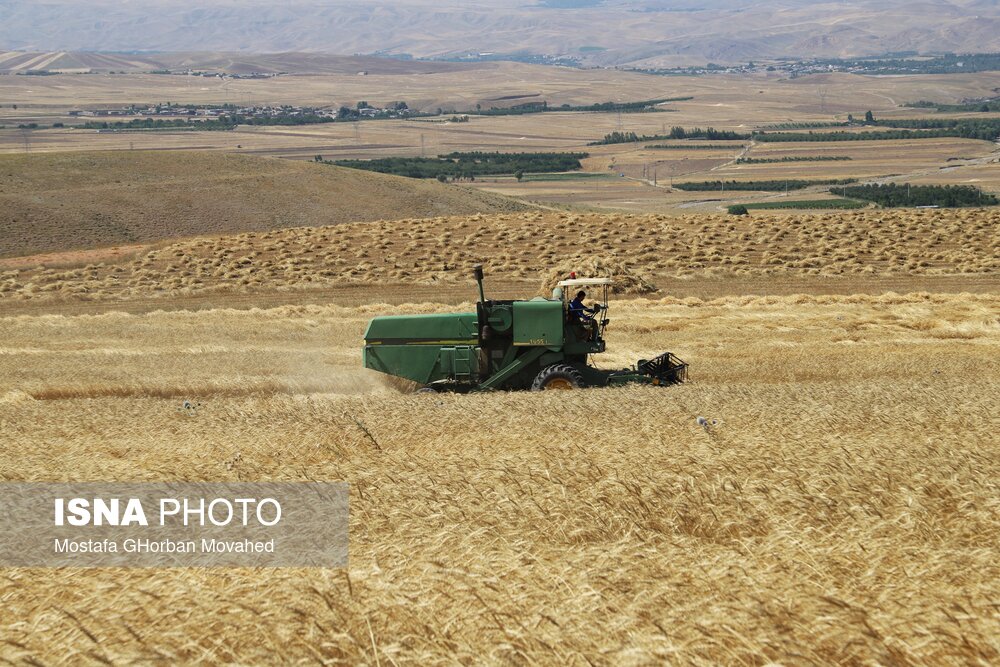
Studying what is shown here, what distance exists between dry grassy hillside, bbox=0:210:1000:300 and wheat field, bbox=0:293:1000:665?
23.5 metres

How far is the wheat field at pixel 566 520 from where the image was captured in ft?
21.6

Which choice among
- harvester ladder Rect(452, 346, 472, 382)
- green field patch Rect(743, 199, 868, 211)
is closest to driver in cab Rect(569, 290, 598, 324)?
harvester ladder Rect(452, 346, 472, 382)

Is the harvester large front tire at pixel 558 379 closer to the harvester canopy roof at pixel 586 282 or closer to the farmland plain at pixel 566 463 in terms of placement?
the farmland plain at pixel 566 463

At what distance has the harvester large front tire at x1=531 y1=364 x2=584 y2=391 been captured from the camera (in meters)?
20.3

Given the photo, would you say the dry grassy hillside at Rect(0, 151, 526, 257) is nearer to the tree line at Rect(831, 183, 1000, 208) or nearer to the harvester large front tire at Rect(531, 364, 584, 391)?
the tree line at Rect(831, 183, 1000, 208)

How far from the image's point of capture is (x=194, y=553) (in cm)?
948

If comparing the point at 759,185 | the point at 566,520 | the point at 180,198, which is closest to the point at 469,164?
the point at 759,185

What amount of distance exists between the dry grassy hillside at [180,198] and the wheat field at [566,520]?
54178 mm

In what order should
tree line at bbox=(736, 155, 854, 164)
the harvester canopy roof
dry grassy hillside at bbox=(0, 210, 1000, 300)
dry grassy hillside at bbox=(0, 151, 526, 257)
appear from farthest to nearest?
tree line at bbox=(736, 155, 854, 164) < dry grassy hillside at bbox=(0, 151, 526, 257) < dry grassy hillside at bbox=(0, 210, 1000, 300) < the harvester canopy roof

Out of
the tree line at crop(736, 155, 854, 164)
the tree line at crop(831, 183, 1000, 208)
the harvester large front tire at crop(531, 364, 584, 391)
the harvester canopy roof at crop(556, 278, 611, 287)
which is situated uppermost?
the harvester canopy roof at crop(556, 278, 611, 287)

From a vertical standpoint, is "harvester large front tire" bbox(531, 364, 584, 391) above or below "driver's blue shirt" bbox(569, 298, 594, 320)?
below

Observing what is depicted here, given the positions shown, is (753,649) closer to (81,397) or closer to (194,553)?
(194,553)

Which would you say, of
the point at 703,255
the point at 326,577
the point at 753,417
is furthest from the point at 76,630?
the point at 703,255

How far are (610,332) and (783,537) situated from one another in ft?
73.4
